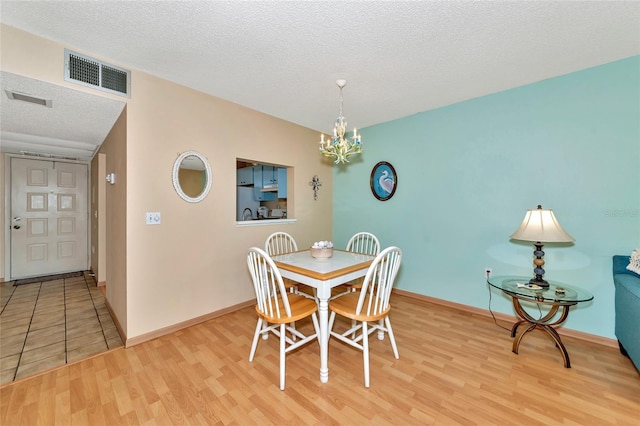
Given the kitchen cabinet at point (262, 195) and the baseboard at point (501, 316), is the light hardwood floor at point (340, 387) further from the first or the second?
the kitchen cabinet at point (262, 195)

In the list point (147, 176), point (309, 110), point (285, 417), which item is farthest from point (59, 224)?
point (285, 417)

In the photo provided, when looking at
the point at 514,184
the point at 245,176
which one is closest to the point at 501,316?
the point at 514,184

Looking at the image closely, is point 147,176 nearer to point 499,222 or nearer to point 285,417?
point 285,417

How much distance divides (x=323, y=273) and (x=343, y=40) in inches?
70.5

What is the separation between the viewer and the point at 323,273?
1.90 meters

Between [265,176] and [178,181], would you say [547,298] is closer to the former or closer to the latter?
[178,181]

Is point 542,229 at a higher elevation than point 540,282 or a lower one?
higher

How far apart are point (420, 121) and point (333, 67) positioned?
64.5 inches

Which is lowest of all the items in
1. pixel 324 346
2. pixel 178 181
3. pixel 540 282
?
pixel 324 346

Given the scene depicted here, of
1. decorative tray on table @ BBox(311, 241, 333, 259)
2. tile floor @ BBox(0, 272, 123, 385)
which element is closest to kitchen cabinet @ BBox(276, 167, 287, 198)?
decorative tray on table @ BBox(311, 241, 333, 259)

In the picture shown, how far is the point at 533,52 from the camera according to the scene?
6.73 ft

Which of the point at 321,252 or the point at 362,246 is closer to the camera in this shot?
the point at 321,252

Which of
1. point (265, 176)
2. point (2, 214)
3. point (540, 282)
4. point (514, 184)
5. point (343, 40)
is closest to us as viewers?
point (343, 40)

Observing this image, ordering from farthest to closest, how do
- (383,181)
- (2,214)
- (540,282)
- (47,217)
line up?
(47,217) < (2,214) < (383,181) < (540,282)
